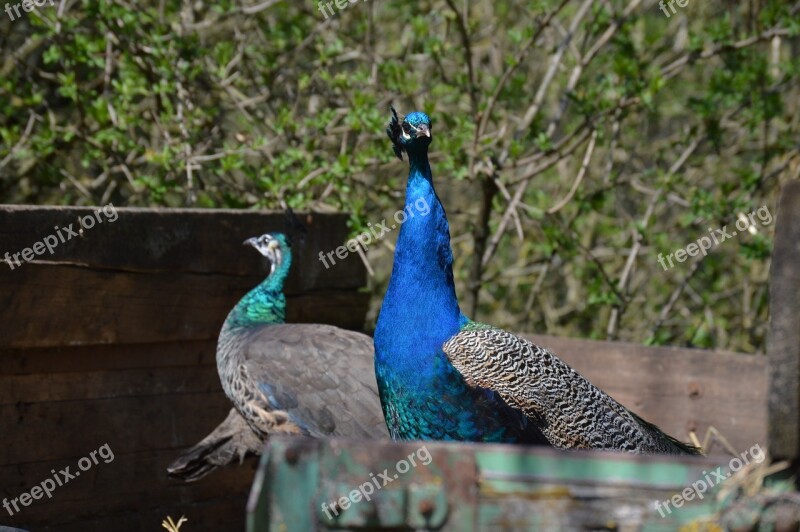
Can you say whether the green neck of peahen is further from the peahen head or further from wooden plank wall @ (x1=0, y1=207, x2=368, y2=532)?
wooden plank wall @ (x1=0, y1=207, x2=368, y2=532)

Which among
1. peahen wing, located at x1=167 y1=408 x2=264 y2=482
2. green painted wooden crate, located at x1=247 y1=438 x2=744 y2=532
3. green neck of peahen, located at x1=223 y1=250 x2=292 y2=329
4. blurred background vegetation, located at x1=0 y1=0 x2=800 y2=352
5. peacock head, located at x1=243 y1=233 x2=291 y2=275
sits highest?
blurred background vegetation, located at x1=0 y1=0 x2=800 y2=352

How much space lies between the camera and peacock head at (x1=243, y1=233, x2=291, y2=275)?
364 centimetres

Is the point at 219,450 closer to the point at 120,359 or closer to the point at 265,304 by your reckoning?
the point at 120,359

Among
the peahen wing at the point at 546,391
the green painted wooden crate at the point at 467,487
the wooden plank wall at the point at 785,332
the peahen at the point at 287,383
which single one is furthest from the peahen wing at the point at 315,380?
the wooden plank wall at the point at 785,332

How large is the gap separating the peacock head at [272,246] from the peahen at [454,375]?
0.65m

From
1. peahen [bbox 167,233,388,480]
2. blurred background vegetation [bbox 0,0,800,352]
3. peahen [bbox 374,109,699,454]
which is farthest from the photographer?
blurred background vegetation [bbox 0,0,800,352]

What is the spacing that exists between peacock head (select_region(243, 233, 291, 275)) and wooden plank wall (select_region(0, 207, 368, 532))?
0.09m

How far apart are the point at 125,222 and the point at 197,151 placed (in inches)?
47.7

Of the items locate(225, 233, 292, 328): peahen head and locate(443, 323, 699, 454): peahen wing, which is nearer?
locate(443, 323, 699, 454): peahen wing

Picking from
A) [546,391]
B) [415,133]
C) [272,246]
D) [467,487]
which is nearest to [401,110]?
[272,246]

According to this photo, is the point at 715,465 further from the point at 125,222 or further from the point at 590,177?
the point at 590,177

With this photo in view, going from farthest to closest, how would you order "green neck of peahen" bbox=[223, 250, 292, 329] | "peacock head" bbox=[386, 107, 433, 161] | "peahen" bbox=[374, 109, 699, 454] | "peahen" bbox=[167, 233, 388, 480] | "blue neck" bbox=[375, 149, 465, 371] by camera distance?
1. "green neck of peahen" bbox=[223, 250, 292, 329]
2. "peahen" bbox=[167, 233, 388, 480]
3. "peacock head" bbox=[386, 107, 433, 161]
4. "blue neck" bbox=[375, 149, 465, 371]
5. "peahen" bbox=[374, 109, 699, 454]

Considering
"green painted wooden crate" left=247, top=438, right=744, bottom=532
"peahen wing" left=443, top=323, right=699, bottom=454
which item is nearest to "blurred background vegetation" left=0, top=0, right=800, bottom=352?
"peahen wing" left=443, top=323, right=699, bottom=454

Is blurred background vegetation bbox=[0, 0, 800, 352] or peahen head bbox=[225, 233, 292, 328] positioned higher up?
blurred background vegetation bbox=[0, 0, 800, 352]
